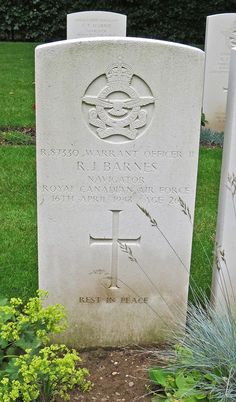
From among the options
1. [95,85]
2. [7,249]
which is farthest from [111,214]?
[7,249]

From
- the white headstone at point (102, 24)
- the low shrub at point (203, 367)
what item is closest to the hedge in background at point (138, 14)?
the white headstone at point (102, 24)

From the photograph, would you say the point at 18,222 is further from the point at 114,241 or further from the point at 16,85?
the point at 16,85

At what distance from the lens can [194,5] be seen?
16.6 meters

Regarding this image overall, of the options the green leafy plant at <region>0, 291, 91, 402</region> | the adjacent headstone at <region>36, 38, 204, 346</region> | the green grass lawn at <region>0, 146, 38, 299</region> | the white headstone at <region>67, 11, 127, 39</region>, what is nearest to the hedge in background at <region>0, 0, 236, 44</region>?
the white headstone at <region>67, 11, 127, 39</region>

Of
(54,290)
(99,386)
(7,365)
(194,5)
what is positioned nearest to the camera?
(7,365)

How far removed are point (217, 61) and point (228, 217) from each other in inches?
223

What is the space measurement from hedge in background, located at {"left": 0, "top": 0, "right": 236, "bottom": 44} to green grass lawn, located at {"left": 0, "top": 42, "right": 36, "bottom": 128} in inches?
41.4

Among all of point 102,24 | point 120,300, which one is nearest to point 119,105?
point 120,300

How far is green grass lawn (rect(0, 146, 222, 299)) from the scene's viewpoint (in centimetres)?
442

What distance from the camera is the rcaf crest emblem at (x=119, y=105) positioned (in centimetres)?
323

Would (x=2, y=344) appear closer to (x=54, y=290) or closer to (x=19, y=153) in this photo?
(x=54, y=290)

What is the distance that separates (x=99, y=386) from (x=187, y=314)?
0.69 m

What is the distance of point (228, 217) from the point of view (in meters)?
3.48

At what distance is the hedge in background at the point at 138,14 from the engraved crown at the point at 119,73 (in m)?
14.3
